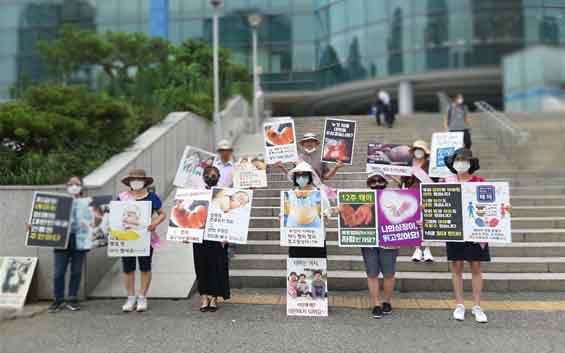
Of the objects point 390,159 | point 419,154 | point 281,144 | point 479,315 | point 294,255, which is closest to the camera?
point 479,315

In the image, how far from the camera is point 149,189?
20.5 feet

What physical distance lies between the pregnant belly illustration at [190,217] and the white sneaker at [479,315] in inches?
136

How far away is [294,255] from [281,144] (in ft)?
6.36

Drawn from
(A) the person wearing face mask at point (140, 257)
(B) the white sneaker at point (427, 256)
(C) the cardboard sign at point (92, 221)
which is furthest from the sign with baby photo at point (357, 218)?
(C) the cardboard sign at point (92, 221)

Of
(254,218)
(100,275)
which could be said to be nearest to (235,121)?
(254,218)

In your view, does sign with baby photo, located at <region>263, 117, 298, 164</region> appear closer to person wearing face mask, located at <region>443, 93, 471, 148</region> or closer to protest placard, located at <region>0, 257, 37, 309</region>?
protest placard, located at <region>0, 257, 37, 309</region>

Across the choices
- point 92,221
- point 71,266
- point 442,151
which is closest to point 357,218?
point 442,151

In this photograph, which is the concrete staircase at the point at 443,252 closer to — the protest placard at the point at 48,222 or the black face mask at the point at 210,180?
the black face mask at the point at 210,180

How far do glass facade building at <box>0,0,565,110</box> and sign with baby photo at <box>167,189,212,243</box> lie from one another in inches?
684

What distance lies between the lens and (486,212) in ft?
17.5

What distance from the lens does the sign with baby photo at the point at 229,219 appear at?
572cm

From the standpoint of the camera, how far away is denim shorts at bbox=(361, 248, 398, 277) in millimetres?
5566

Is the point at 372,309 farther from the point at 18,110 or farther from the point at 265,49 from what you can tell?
the point at 265,49

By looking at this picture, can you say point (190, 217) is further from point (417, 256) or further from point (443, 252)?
point (443, 252)
